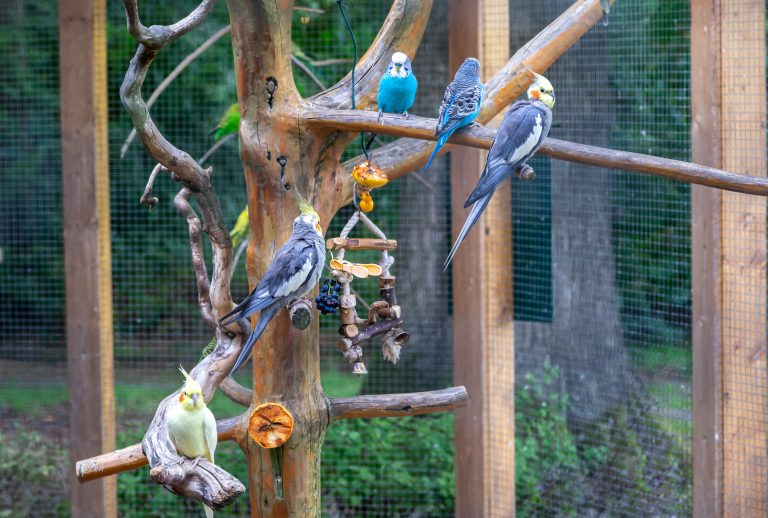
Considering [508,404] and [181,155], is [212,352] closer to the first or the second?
[181,155]

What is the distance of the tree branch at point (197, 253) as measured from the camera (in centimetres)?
261

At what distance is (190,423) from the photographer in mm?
2145

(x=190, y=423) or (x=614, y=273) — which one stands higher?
(x=614, y=273)

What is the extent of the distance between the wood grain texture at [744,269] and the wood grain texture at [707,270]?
22mm

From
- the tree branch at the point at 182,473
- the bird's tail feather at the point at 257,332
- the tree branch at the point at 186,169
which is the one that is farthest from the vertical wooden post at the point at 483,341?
the tree branch at the point at 182,473

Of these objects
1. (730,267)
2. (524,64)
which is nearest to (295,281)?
(524,64)

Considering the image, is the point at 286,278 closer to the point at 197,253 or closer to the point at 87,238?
the point at 197,253

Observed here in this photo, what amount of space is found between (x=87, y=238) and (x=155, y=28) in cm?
131

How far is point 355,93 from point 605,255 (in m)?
1.32

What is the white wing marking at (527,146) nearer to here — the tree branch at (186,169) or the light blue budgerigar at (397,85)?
the light blue budgerigar at (397,85)

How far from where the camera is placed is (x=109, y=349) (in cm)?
326

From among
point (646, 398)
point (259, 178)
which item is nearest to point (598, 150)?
point (259, 178)

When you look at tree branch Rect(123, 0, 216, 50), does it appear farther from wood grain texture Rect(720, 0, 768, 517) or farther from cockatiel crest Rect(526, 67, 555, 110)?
wood grain texture Rect(720, 0, 768, 517)

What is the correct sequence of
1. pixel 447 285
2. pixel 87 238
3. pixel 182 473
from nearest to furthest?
pixel 182 473 < pixel 87 238 < pixel 447 285
